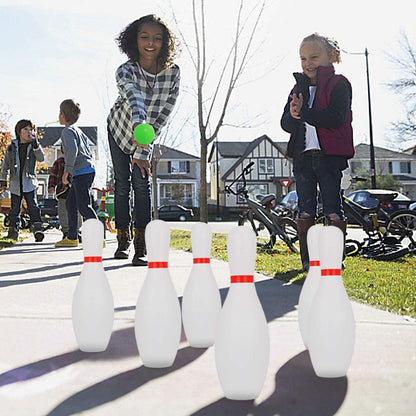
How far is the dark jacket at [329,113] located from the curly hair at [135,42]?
120 cm

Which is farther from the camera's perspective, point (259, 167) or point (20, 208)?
point (259, 167)

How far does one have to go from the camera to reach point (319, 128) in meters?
4.31

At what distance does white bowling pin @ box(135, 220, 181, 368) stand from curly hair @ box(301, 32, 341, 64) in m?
2.99

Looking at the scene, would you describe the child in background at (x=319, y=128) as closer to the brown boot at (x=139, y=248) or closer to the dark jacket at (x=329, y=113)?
the dark jacket at (x=329, y=113)

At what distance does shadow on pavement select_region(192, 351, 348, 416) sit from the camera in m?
1.45

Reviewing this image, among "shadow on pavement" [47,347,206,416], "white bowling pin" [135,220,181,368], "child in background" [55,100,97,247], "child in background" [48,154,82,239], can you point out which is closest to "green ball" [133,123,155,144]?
"white bowling pin" [135,220,181,368]

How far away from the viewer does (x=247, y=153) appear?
53375 millimetres

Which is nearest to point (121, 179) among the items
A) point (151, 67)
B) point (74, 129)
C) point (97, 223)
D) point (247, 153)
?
point (151, 67)

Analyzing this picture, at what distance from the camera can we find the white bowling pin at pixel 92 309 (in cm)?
205

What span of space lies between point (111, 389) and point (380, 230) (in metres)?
6.83

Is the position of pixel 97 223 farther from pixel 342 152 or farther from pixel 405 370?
pixel 342 152

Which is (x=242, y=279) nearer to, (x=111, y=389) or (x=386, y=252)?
(x=111, y=389)

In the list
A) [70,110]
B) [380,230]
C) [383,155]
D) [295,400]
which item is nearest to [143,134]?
[295,400]

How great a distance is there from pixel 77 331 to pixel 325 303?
3.27 ft
